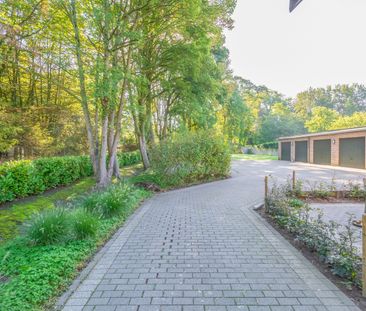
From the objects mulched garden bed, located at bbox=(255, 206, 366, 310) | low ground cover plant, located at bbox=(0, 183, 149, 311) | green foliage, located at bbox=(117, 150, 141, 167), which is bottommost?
mulched garden bed, located at bbox=(255, 206, 366, 310)

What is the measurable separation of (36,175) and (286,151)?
24.8 meters

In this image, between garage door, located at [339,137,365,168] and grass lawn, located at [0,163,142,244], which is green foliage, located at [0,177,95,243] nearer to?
grass lawn, located at [0,163,142,244]

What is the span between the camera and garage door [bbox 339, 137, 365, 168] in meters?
16.0

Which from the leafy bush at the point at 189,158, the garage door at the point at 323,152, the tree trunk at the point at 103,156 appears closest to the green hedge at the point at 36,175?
the tree trunk at the point at 103,156

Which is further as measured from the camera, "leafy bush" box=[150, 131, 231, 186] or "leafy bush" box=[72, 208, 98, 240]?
"leafy bush" box=[150, 131, 231, 186]

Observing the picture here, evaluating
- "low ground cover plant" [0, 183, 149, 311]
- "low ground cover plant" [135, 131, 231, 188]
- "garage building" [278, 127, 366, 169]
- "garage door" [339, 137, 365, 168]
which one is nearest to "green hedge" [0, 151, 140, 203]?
"low ground cover plant" [135, 131, 231, 188]

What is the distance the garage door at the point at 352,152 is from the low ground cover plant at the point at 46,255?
58.1 feet

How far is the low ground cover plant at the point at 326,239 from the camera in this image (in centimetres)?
290

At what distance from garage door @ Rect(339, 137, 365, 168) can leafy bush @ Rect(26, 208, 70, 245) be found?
18.7m

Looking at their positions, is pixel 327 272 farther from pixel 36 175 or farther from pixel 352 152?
pixel 352 152

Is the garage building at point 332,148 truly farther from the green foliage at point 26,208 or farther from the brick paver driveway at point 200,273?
the green foliage at point 26,208

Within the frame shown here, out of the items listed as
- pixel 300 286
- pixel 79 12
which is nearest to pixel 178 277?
pixel 300 286

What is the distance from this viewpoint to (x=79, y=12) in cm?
834

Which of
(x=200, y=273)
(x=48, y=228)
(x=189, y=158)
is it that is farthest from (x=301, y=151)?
(x=48, y=228)
